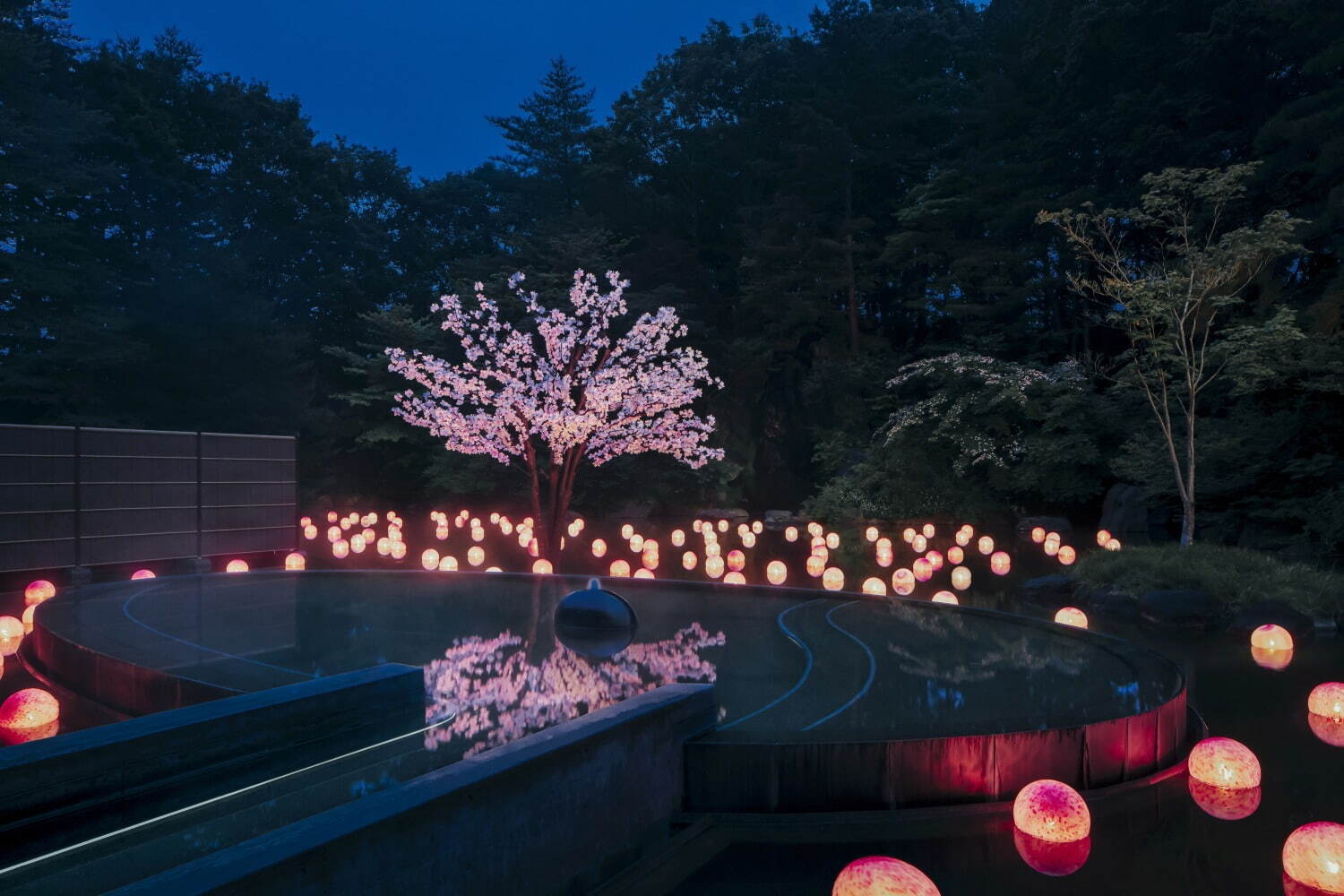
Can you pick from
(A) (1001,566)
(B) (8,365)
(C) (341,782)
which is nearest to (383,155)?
(B) (8,365)

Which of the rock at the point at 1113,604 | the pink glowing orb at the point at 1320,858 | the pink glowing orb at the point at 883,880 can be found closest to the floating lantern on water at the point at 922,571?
the rock at the point at 1113,604

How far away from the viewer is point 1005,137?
2402 centimetres

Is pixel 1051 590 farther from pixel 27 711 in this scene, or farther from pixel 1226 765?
pixel 27 711

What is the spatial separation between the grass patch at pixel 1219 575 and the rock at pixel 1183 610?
28cm

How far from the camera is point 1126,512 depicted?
18281 mm

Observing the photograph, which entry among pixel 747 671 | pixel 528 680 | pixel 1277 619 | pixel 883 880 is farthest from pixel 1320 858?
pixel 1277 619

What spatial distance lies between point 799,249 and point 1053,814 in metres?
22.4

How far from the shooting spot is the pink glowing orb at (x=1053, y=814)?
13.7 ft

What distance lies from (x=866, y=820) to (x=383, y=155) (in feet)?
121

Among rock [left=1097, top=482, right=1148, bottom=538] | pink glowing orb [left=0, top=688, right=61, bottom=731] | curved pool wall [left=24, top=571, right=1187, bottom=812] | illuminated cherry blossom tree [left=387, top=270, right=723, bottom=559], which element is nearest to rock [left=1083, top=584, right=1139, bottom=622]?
curved pool wall [left=24, top=571, right=1187, bottom=812]

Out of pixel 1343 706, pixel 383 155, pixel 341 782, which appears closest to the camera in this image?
pixel 341 782

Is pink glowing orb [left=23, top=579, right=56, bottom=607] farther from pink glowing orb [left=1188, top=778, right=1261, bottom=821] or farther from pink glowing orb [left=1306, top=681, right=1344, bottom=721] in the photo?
pink glowing orb [left=1306, top=681, right=1344, bottom=721]

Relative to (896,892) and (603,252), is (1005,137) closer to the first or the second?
(603,252)

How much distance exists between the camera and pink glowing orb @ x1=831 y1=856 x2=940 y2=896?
11.0ft
